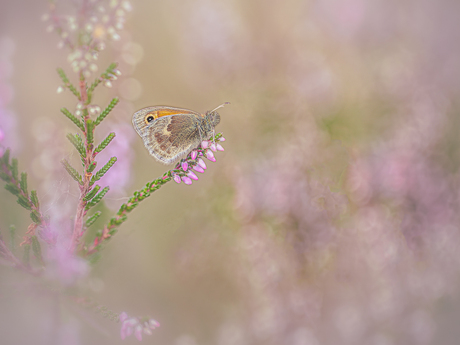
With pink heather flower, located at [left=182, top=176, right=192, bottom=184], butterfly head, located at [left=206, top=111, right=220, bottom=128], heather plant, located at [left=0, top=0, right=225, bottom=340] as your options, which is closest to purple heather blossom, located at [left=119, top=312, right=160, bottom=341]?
heather plant, located at [left=0, top=0, right=225, bottom=340]

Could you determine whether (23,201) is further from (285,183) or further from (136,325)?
(285,183)

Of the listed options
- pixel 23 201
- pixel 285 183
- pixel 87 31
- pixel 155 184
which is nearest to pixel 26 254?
pixel 23 201

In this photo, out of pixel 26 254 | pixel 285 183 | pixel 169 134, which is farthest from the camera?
pixel 285 183

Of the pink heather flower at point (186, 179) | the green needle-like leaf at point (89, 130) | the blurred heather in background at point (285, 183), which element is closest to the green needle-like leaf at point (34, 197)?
the green needle-like leaf at point (89, 130)

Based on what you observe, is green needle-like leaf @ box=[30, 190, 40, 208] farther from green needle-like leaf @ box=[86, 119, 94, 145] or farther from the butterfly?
the butterfly

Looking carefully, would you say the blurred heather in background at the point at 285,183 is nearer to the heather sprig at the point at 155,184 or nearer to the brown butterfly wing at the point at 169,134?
the brown butterfly wing at the point at 169,134

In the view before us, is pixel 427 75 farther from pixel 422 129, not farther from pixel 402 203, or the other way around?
pixel 402 203
